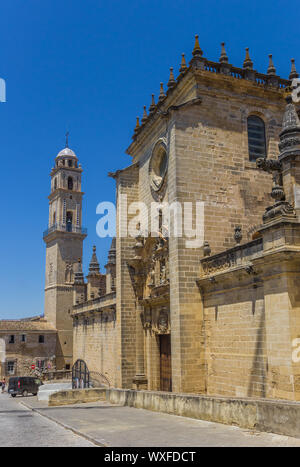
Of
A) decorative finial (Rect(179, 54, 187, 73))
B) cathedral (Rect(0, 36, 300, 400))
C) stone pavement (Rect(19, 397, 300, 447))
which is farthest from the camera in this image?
Answer: decorative finial (Rect(179, 54, 187, 73))

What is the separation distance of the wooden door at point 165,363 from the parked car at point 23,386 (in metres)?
15.7

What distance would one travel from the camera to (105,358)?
25344 mm

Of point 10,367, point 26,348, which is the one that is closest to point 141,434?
point 10,367

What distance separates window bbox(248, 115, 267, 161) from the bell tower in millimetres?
31520

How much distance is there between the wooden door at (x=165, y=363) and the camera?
56.8 feet

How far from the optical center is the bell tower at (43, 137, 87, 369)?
45.0 meters

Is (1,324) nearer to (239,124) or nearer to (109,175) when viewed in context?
(109,175)

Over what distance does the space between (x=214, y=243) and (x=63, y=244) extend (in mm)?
33090

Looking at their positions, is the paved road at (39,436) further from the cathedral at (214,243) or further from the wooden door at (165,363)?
the wooden door at (165,363)

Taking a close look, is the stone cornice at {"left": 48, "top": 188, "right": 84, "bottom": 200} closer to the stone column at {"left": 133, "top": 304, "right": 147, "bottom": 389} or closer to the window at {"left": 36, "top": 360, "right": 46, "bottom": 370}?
the window at {"left": 36, "top": 360, "right": 46, "bottom": 370}

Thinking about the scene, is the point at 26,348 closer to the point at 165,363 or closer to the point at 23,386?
the point at 23,386

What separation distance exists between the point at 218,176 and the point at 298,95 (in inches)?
153

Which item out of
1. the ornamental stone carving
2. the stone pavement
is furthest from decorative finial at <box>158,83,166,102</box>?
the stone pavement
